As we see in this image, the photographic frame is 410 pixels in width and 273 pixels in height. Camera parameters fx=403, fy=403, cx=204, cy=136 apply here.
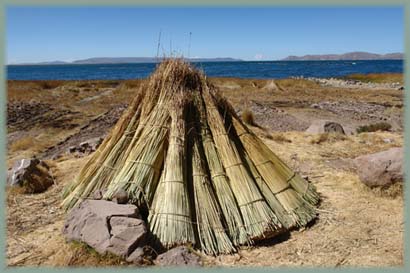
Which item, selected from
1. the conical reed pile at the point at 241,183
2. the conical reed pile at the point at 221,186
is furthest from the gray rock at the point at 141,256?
the conical reed pile at the point at 241,183

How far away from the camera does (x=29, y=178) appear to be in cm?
575

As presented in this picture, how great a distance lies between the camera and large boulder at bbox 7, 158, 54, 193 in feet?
18.6

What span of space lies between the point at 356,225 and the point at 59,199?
383 cm

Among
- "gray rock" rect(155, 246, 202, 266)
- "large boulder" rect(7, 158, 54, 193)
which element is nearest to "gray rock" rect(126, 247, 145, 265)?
"gray rock" rect(155, 246, 202, 266)

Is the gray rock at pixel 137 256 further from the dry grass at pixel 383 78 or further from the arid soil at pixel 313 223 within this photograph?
the dry grass at pixel 383 78

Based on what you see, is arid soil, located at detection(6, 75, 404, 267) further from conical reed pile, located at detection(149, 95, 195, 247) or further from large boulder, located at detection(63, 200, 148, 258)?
conical reed pile, located at detection(149, 95, 195, 247)

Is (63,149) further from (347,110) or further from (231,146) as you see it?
(347,110)

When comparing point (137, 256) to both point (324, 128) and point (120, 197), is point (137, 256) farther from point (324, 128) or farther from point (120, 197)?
point (324, 128)

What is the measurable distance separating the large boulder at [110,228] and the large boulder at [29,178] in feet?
6.18

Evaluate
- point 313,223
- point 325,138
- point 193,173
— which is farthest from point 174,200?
point 325,138

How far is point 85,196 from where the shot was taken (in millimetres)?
4809

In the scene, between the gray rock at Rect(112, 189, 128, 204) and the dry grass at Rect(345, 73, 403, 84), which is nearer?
the gray rock at Rect(112, 189, 128, 204)

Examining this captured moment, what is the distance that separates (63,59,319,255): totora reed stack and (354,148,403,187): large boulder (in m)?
1.09

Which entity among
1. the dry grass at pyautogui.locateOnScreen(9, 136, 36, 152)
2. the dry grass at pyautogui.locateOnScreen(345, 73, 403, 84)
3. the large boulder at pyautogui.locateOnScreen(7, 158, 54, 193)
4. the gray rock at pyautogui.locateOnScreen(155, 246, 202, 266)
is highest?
the dry grass at pyautogui.locateOnScreen(345, 73, 403, 84)
